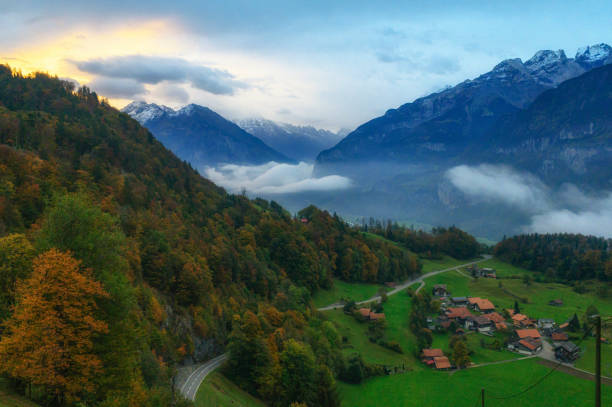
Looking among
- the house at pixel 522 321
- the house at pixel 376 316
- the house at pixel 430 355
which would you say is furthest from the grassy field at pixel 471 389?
the house at pixel 522 321

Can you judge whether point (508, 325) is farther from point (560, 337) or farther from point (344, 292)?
point (344, 292)

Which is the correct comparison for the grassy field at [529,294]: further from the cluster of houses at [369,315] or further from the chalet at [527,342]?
the cluster of houses at [369,315]

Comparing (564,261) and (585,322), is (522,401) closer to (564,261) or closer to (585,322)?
(585,322)

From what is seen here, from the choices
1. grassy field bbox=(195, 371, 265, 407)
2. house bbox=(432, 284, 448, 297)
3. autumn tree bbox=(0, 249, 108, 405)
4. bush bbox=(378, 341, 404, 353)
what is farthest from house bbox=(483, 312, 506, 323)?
autumn tree bbox=(0, 249, 108, 405)

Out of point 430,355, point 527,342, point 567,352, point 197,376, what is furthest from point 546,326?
point 197,376

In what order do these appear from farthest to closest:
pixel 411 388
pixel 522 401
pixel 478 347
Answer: pixel 478 347
pixel 411 388
pixel 522 401

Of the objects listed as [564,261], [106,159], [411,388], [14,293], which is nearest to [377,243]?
[564,261]
